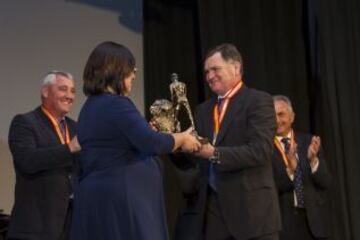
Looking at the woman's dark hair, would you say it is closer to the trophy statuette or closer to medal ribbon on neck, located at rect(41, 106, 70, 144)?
the trophy statuette

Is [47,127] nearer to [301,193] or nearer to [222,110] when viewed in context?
[222,110]

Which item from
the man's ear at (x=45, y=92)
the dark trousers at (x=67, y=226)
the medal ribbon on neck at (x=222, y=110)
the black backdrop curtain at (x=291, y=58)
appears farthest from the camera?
the black backdrop curtain at (x=291, y=58)

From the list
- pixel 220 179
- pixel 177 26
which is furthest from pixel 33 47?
pixel 220 179

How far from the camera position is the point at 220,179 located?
11.1ft

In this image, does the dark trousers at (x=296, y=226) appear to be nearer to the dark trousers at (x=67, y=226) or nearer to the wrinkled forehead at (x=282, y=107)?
the wrinkled forehead at (x=282, y=107)

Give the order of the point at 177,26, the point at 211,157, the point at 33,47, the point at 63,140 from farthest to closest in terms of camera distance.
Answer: the point at 177,26 < the point at 33,47 < the point at 63,140 < the point at 211,157

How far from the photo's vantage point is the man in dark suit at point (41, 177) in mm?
3719

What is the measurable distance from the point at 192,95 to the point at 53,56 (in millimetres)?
1257

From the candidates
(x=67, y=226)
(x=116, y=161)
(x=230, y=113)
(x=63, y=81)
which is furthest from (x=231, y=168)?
(x=63, y=81)

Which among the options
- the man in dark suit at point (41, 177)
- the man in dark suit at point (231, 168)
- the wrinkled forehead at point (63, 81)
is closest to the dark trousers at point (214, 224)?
the man in dark suit at point (231, 168)

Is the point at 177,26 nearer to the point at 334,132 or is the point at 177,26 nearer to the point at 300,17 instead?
the point at 300,17

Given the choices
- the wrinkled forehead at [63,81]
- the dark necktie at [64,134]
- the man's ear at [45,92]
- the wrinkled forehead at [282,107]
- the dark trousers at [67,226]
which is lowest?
the dark trousers at [67,226]

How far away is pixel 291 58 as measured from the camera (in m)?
5.89

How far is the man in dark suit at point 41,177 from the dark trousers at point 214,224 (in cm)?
75
